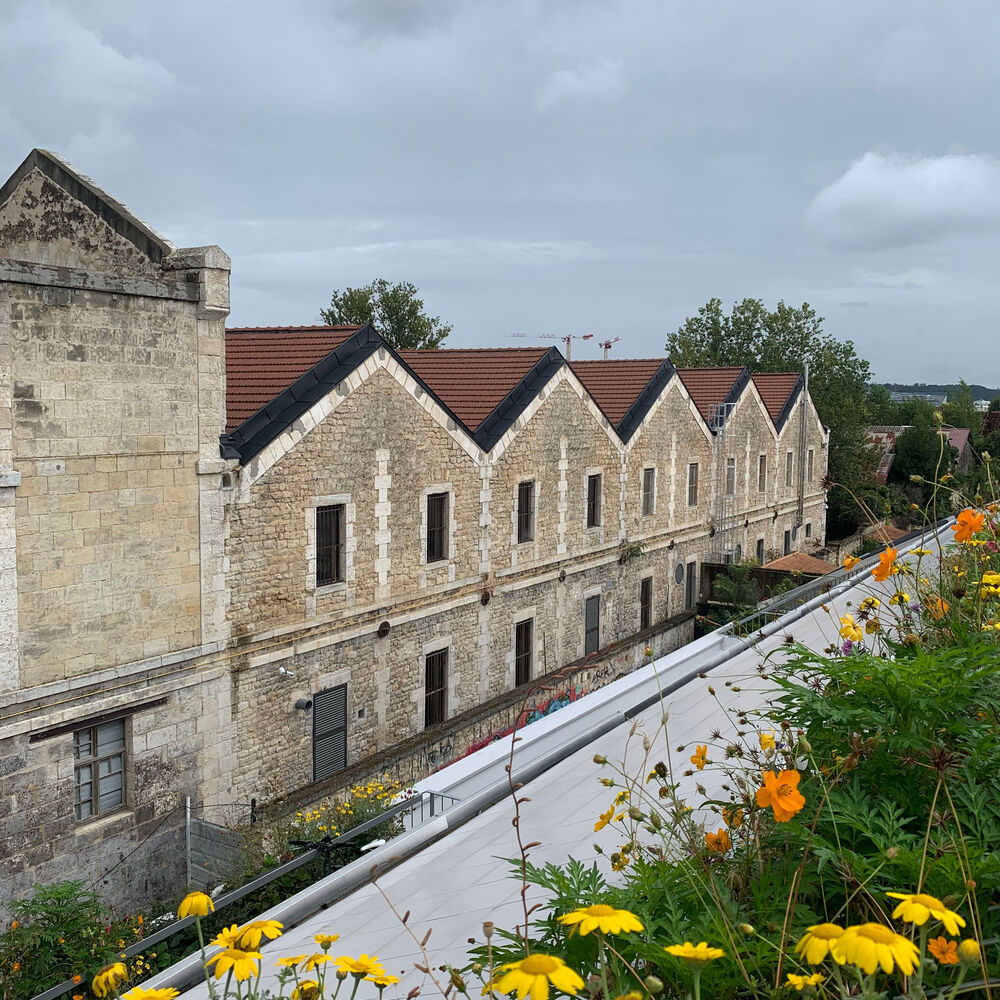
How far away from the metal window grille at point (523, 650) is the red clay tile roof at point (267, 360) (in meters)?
7.34

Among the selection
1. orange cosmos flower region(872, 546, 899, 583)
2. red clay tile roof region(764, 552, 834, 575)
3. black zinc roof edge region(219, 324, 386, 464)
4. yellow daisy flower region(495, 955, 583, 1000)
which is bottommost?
red clay tile roof region(764, 552, 834, 575)

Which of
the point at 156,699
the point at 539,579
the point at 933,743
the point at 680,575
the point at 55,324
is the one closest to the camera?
the point at 933,743

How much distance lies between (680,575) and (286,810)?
15.2 meters

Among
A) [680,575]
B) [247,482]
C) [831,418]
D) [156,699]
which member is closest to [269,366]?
[247,482]

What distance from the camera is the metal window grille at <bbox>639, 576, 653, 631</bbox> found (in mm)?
24953

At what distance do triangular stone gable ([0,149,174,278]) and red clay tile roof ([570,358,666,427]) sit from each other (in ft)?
41.6

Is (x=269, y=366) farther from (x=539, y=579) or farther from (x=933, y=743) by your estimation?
(x=933, y=743)

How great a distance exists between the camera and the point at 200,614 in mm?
12875

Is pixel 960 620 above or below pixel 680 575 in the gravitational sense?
above

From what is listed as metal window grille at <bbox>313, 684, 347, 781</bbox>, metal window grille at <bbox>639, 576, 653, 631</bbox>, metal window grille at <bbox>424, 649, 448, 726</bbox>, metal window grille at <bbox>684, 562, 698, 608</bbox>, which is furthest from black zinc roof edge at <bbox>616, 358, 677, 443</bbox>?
metal window grille at <bbox>313, 684, 347, 781</bbox>

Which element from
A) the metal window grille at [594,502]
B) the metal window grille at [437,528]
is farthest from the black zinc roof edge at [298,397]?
the metal window grille at [594,502]

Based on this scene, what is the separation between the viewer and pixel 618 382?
1018 inches

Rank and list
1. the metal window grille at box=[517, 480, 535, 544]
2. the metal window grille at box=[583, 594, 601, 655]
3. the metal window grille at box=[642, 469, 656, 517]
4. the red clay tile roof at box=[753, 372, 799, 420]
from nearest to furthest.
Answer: the metal window grille at box=[517, 480, 535, 544], the metal window grille at box=[583, 594, 601, 655], the metal window grille at box=[642, 469, 656, 517], the red clay tile roof at box=[753, 372, 799, 420]

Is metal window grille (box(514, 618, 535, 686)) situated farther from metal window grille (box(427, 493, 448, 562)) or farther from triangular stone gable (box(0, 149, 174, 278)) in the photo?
triangular stone gable (box(0, 149, 174, 278))
